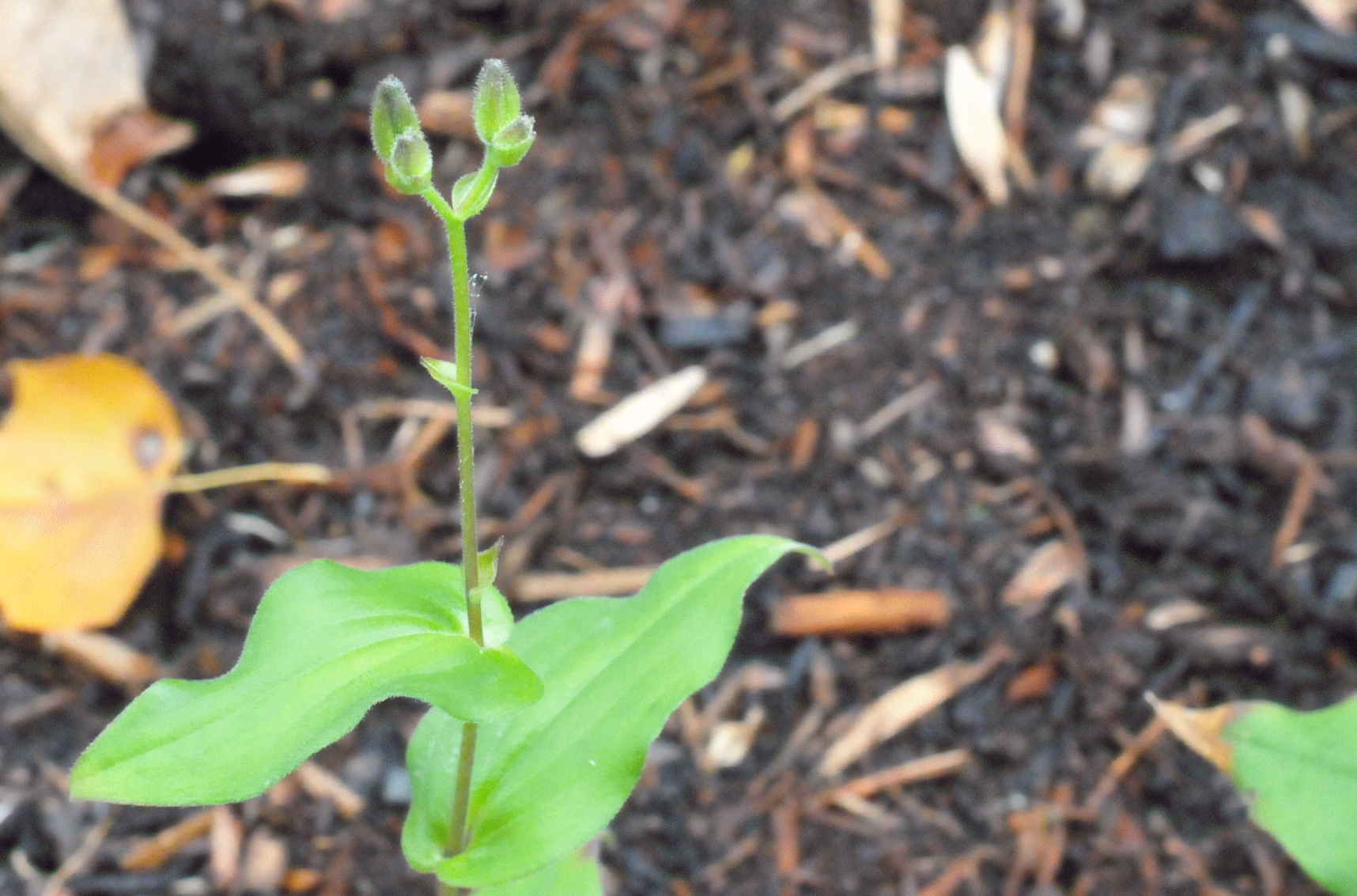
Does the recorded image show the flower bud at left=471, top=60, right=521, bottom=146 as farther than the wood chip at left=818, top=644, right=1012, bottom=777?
No

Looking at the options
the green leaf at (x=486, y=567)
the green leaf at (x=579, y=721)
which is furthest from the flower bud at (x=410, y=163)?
the green leaf at (x=579, y=721)

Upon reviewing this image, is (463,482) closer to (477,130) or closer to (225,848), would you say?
(477,130)

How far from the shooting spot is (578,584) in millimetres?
2541

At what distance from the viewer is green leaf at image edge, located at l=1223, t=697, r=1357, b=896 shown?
1.76 meters

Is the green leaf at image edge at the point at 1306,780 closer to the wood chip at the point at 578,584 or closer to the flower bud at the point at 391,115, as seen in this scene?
the wood chip at the point at 578,584

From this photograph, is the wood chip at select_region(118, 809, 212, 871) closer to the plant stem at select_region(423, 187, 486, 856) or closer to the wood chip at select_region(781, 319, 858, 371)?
the plant stem at select_region(423, 187, 486, 856)

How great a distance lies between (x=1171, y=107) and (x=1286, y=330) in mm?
649

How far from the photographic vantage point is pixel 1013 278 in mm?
2930

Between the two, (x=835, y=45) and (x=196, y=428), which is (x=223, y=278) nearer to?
(x=196, y=428)

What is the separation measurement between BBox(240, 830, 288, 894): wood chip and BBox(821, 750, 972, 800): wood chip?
98 cm

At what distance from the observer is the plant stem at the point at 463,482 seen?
144cm

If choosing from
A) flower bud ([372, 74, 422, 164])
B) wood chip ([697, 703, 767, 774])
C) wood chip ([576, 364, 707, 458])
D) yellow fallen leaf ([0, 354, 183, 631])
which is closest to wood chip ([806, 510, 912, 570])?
wood chip ([697, 703, 767, 774])

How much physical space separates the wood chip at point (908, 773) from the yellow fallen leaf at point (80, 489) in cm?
140

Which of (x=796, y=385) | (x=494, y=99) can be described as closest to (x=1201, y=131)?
(x=796, y=385)
